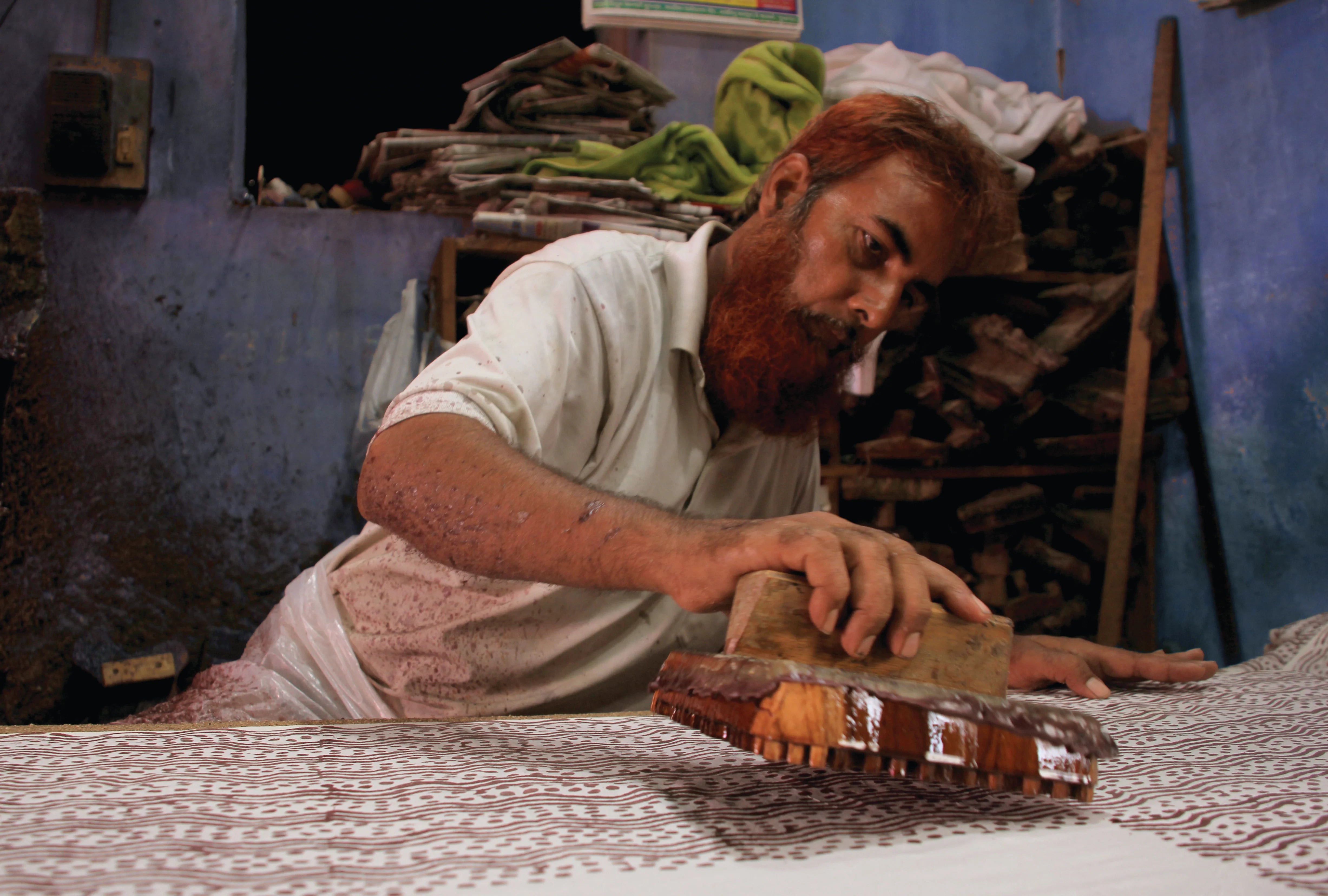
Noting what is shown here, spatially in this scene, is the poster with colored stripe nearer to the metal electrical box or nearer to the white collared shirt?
the metal electrical box

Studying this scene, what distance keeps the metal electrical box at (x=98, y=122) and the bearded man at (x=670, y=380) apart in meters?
1.68

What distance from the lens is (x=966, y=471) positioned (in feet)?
9.71

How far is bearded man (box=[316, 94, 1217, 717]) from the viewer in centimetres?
123

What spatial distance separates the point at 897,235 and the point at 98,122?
2327 mm

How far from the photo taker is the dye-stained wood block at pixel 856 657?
653 mm

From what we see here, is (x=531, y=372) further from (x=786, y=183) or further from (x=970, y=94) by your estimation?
(x=970, y=94)

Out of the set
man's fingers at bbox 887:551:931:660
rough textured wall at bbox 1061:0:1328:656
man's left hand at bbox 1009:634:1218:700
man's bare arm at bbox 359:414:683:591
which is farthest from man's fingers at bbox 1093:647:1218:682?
rough textured wall at bbox 1061:0:1328:656

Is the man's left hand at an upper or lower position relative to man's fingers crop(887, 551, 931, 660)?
lower

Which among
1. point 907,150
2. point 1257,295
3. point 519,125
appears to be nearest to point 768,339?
point 907,150

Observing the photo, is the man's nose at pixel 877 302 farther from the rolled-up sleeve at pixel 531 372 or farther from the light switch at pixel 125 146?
the light switch at pixel 125 146

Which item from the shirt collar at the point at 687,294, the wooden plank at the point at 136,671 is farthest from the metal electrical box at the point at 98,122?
the shirt collar at the point at 687,294

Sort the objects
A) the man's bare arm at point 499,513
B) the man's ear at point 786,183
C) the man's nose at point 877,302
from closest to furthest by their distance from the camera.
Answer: the man's bare arm at point 499,513 < the man's nose at point 877,302 < the man's ear at point 786,183

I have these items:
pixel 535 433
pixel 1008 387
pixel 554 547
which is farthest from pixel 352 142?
pixel 554 547

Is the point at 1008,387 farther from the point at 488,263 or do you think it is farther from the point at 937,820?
the point at 937,820
